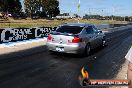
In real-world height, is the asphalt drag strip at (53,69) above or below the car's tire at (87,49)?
below

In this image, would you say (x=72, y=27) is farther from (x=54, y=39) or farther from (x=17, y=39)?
(x=17, y=39)

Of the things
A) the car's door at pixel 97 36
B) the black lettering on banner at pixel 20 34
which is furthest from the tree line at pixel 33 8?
the car's door at pixel 97 36

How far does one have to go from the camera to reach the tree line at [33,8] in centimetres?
11350

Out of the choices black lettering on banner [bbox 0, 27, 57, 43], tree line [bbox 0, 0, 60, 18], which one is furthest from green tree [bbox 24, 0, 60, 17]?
black lettering on banner [bbox 0, 27, 57, 43]

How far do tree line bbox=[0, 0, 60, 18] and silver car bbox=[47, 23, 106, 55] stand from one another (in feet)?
324

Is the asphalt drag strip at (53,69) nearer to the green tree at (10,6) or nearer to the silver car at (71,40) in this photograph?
the silver car at (71,40)

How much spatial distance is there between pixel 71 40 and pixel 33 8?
117 m

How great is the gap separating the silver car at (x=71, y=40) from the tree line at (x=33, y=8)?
98.7 meters

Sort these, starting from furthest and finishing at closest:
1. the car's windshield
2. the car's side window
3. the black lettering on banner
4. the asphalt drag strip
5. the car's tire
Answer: the black lettering on banner
the car's side window
the car's tire
the car's windshield
the asphalt drag strip

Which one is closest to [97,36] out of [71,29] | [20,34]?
[71,29]

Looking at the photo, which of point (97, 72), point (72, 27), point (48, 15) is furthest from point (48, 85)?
point (48, 15)

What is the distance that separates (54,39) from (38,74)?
446 centimetres

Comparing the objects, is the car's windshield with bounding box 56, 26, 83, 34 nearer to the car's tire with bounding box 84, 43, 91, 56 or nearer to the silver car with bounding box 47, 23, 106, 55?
the silver car with bounding box 47, 23, 106, 55

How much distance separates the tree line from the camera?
114 m
